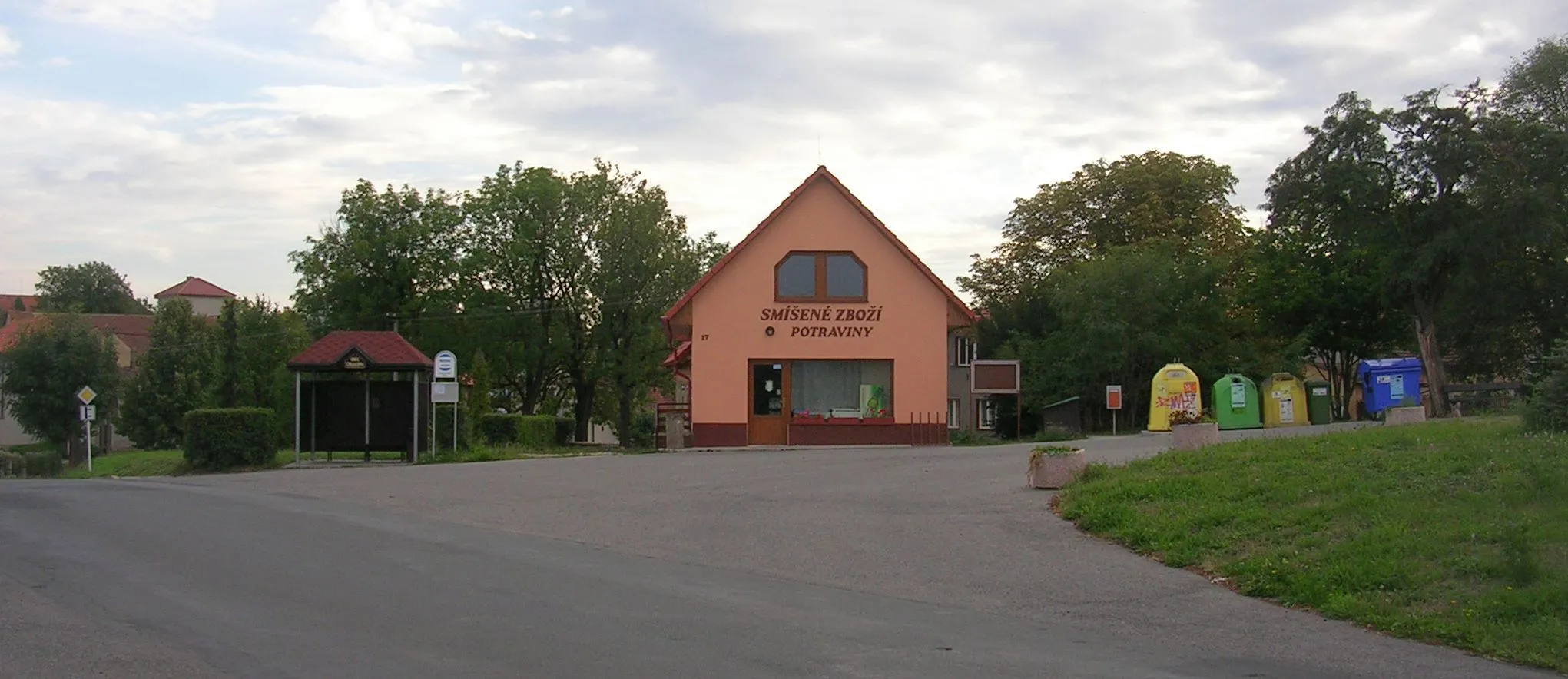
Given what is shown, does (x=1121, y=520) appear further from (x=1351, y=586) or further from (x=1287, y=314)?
(x=1287, y=314)

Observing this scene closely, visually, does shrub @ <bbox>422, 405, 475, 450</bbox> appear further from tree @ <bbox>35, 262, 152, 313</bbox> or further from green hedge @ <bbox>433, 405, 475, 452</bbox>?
tree @ <bbox>35, 262, 152, 313</bbox>

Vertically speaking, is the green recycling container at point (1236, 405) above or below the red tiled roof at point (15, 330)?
below

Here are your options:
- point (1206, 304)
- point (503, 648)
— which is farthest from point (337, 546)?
point (1206, 304)

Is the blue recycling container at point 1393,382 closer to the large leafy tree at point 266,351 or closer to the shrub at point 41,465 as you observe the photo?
the large leafy tree at point 266,351

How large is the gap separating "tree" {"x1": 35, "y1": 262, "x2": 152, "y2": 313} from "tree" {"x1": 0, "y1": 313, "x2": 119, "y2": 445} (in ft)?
220

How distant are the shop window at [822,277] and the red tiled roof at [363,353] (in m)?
9.88

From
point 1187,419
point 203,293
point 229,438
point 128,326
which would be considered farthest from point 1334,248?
point 203,293

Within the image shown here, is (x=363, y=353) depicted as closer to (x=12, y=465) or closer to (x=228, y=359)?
(x=228, y=359)

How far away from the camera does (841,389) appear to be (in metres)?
36.0

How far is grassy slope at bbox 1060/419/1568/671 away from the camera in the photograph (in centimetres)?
948

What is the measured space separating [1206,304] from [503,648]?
4272cm

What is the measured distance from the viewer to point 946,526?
1475 centimetres

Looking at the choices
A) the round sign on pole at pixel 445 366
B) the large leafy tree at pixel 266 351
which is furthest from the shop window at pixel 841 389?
the large leafy tree at pixel 266 351

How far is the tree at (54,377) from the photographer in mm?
64531
